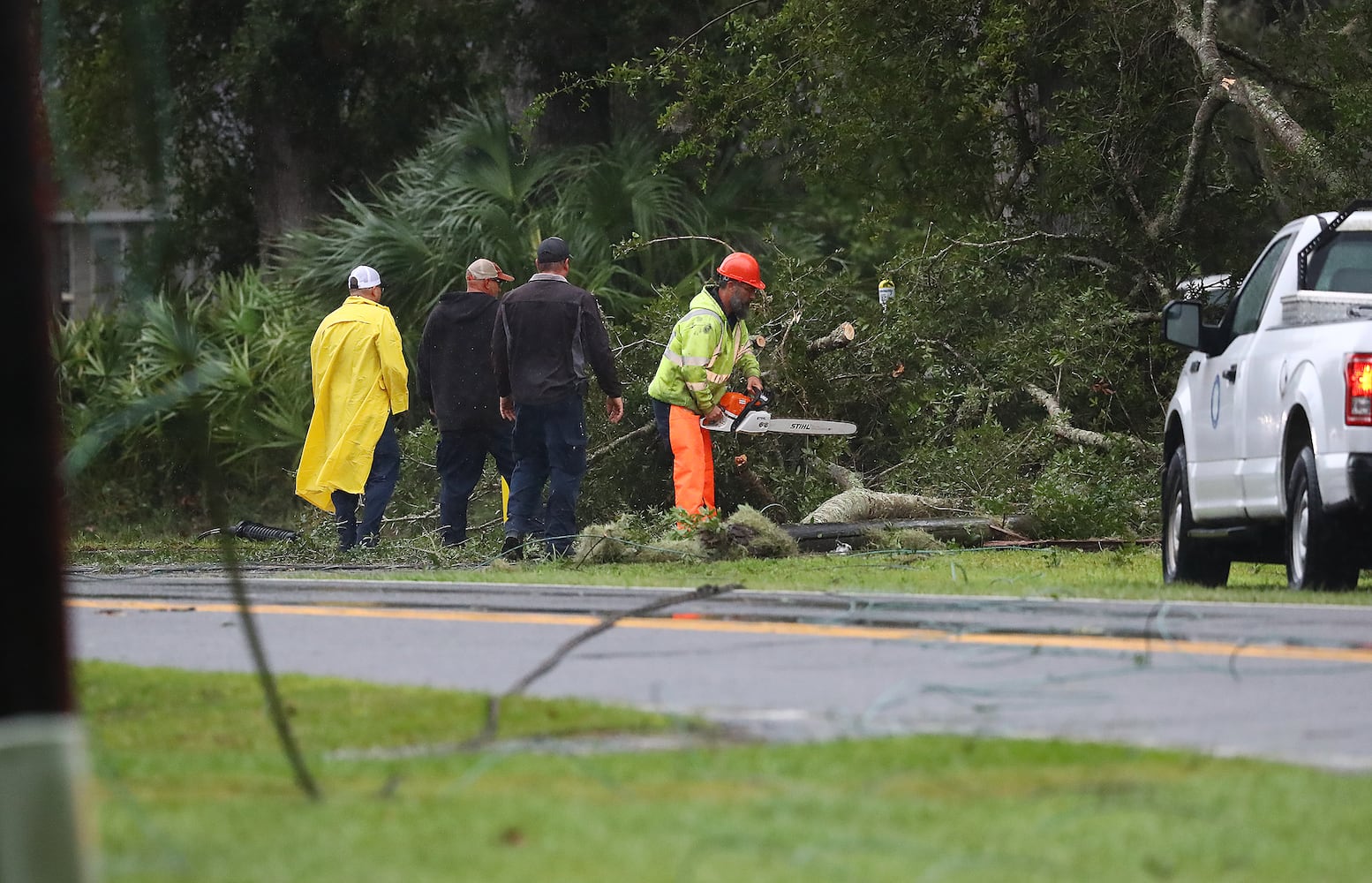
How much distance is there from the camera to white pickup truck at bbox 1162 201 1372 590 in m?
9.59

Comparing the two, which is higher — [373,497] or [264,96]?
[264,96]

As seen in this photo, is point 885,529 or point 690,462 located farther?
point 690,462

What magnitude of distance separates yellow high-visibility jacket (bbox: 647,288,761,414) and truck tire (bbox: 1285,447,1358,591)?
5261 millimetres

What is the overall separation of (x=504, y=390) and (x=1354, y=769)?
32.8 feet

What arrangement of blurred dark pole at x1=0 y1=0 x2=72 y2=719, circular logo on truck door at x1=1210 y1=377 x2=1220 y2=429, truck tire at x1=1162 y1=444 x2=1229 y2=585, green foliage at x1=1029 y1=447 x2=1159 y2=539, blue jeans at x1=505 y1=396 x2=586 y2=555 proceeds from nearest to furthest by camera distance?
blurred dark pole at x1=0 y1=0 x2=72 y2=719 < circular logo on truck door at x1=1210 y1=377 x2=1220 y2=429 < truck tire at x1=1162 y1=444 x2=1229 y2=585 < blue jeans at x1=505 y1=396 x2=586 y2=555 < green foliage at x1=1029 y1=447 x2=1159 y2=539

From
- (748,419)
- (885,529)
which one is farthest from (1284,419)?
(748,419)

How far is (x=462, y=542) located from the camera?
15.6 metres

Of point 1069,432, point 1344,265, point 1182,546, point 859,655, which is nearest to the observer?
point 859,655

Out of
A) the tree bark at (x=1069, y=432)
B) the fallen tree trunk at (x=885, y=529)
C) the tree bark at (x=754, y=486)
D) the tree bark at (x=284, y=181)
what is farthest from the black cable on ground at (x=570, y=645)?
the tree bark at (x=284, y=181)

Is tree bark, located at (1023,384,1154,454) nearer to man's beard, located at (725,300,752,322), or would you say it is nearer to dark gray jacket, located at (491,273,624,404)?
man's beard, located at (725,300,752,322)

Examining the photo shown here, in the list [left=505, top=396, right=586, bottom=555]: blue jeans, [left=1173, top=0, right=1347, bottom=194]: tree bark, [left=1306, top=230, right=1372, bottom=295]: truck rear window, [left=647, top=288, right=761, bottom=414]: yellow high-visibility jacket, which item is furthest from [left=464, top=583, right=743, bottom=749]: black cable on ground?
[left=1173, top=0, right=1347, bottom=194]: tree bark

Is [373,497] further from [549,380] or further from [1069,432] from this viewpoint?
[1069,432]

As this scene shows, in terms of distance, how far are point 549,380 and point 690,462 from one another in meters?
1.16

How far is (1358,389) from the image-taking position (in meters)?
9.50
